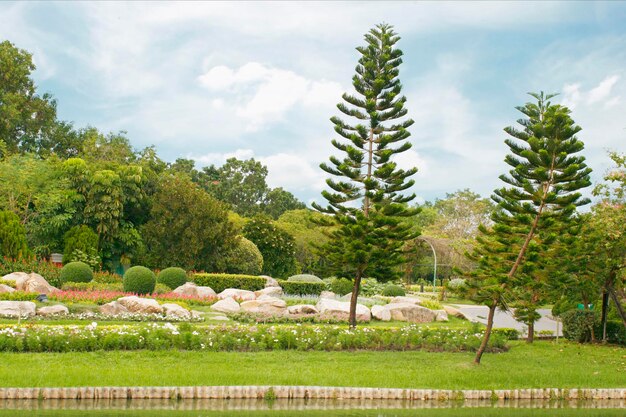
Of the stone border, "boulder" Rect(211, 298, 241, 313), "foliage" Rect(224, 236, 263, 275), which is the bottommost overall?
the stone border

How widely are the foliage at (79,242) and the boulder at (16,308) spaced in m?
11.7

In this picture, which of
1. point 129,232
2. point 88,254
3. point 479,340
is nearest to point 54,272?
point 88,254

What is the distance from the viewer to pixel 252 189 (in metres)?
52.8

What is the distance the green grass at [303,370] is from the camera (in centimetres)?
955

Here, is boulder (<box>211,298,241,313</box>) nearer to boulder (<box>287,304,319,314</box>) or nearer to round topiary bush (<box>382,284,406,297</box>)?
boulder (<box>287,304,319,314</box>)

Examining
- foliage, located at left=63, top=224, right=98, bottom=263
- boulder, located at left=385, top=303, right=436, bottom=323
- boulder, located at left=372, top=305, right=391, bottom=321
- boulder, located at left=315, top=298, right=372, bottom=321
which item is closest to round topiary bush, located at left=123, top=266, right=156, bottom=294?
boulder, located at left=315, top=298, right=372, bottom=321

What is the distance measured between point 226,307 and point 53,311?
5.03 m

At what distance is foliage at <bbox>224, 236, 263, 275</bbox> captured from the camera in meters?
31.3

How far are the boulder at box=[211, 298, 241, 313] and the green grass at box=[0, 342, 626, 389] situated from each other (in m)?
7.90

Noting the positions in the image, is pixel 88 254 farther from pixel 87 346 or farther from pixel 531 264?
pixel 531 264

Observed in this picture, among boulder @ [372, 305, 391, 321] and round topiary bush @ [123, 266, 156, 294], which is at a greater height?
round topiary bush @ [123, 266, 156, 294]

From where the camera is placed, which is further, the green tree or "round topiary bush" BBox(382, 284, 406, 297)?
the green tree

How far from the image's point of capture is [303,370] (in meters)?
10.6

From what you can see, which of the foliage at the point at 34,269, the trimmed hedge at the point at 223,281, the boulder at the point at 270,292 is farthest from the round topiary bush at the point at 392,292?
the foliage at the point at 34,269
